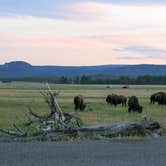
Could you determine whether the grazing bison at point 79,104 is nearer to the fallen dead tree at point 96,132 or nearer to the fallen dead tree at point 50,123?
the fallen dead tree at point 50,123

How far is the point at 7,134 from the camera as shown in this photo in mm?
20703

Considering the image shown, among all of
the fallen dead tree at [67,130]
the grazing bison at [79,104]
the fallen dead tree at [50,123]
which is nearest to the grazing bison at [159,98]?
the grazing bison at [79,104]

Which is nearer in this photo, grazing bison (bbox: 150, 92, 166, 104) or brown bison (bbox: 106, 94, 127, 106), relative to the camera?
brown bison (bbox: 106, 94, 127, 106)

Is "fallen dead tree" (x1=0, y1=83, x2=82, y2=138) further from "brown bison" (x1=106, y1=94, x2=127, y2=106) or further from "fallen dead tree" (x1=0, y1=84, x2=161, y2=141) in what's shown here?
"brown bison" (x1=106, y1=94, x2=127, y2=106)

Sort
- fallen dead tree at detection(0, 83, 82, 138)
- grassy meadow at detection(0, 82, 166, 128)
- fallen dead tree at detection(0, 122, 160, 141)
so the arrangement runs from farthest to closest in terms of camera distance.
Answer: grassy meadow at detection(0, 82, 166, 128) < fallen dead tree at detection(0, 83, 82, 138) < fallen dead tree at detection(0, 122, 160, 141)

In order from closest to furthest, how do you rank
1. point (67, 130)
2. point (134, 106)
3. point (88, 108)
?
point (67, 130)
point (134, 106)
point (88, 108)

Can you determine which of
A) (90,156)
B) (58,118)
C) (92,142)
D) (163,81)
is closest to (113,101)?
(58,118)

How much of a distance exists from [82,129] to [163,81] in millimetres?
181404

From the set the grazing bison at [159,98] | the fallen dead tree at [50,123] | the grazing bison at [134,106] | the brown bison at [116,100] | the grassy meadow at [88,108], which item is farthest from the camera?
the grazing bison at [159,98]

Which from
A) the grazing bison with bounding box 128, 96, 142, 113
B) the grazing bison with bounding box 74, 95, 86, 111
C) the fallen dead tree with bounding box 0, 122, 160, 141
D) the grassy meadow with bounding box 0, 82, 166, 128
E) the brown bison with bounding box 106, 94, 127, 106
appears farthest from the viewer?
the brown bison with bounding box 106, 94, 127, 106

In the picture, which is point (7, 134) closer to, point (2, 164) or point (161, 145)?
point (161, 145)

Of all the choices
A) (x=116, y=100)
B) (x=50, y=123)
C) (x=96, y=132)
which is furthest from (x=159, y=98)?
(x=96, y=132)

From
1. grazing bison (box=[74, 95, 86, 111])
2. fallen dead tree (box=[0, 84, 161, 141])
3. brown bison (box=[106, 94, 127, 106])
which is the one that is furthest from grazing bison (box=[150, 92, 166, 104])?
fallen dead tree (box=[0, 84, 161, 141])

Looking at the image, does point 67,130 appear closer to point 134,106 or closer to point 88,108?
point 134,106
